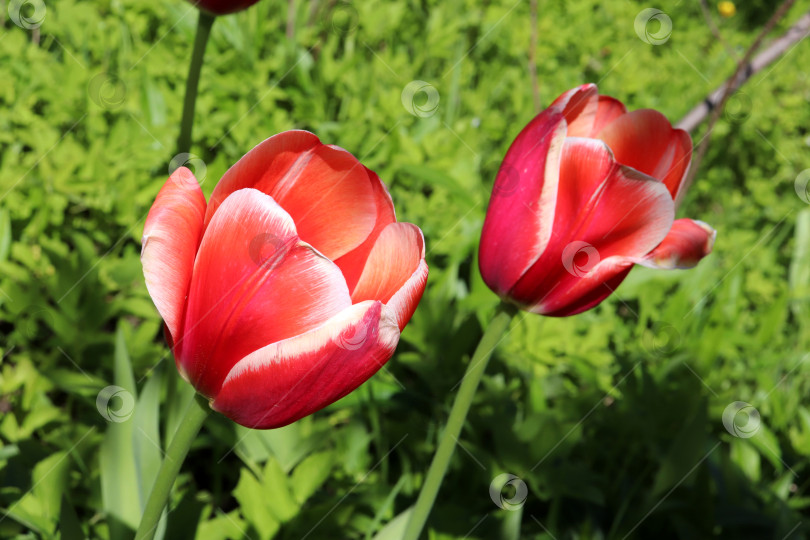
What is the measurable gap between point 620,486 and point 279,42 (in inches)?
70.6

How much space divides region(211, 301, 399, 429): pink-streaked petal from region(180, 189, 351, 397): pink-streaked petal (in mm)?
25

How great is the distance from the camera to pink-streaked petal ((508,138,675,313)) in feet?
2.52

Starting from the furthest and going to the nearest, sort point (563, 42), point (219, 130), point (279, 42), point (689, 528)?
point (563, 42) → point (279, 42) → point (219, 130) → point (689, 528)

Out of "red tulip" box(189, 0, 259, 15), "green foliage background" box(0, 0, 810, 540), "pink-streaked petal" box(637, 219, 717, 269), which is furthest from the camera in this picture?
"green foliage background" box(0, 0, 810, 540)

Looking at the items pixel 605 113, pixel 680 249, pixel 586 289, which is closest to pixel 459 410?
pixel 586 289

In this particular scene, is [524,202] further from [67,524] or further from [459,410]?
[67,524]

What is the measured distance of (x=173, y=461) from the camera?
1.99 ft

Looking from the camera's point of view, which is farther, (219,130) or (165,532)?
(219,130)

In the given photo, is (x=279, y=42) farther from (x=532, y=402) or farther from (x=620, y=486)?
(x=620, y=486)

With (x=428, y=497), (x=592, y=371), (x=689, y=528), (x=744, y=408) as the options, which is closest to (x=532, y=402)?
(x=592, y=371)

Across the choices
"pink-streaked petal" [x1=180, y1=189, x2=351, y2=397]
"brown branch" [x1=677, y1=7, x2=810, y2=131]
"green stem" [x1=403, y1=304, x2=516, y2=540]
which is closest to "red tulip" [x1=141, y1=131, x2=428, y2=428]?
"pink-streaked petal" [x1=180, y1=189, x2=351, y2=397]

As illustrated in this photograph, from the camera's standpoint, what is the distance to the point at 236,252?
60 cm

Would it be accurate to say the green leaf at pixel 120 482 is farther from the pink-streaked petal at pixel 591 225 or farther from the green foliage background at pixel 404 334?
the pink-streaked petal at pixel 591 225

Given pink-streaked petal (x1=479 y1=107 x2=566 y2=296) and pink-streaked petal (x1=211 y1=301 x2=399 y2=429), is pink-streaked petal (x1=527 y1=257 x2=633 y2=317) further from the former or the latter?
pink-streaked petal (x1=211 y1=301 x2=399 y2=429)
